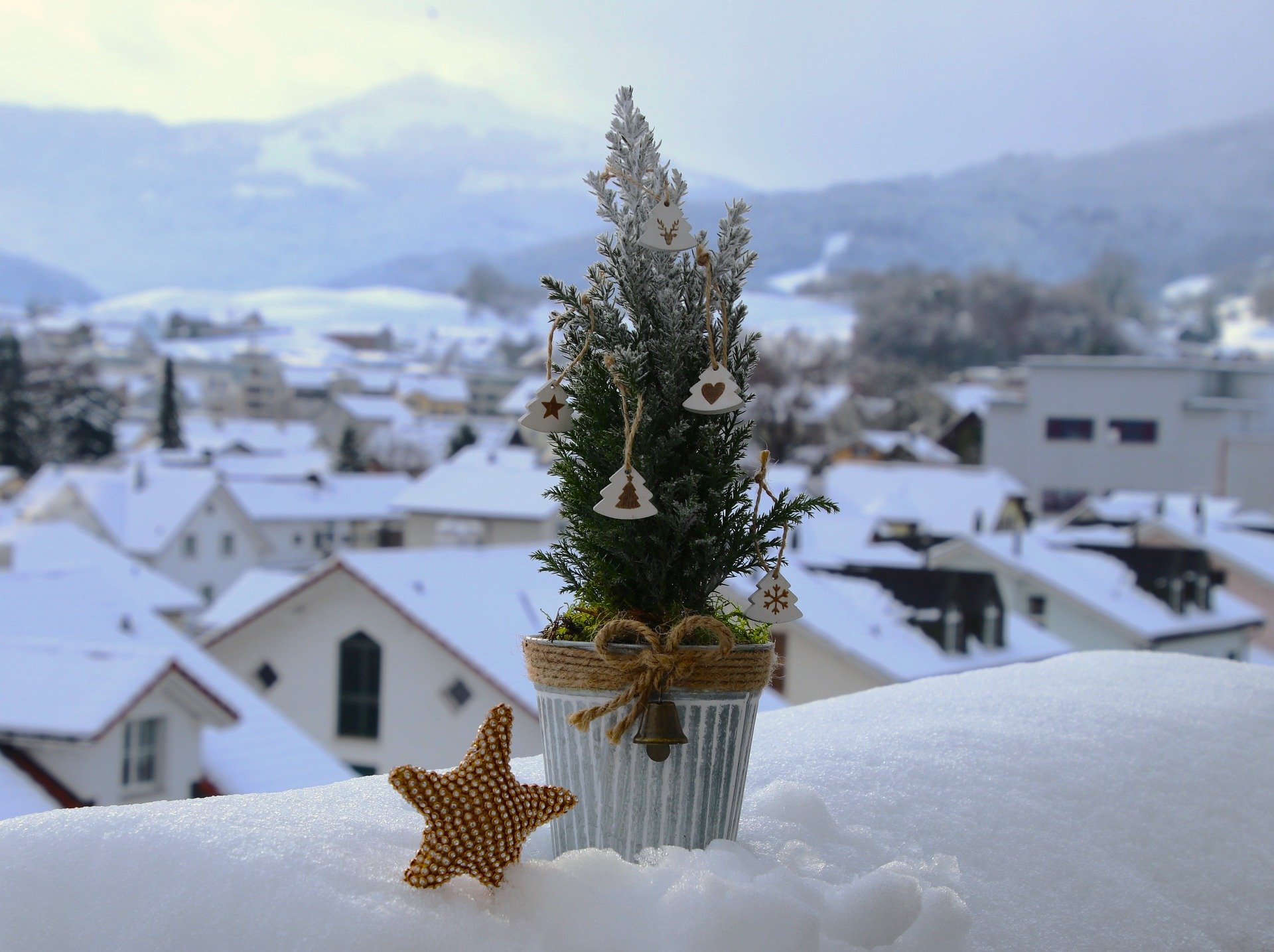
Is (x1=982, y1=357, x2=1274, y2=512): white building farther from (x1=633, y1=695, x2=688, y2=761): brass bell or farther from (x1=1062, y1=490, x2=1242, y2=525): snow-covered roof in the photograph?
(x1=633, y1=695, x2=688, y2=761): brass bell

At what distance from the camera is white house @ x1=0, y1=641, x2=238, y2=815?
11.3 meters

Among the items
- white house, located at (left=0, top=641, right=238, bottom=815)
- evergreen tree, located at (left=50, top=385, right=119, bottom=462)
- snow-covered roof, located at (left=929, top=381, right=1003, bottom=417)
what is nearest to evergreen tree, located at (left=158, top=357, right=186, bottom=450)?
evergreen tree, located at (left=50, top=385, right=119, bottom=462)

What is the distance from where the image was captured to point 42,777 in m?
11.5

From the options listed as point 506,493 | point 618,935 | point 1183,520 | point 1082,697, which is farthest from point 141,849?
point 506,493

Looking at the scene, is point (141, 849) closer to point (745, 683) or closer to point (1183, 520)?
point (745, 683)

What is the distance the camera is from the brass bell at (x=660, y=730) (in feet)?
6.13

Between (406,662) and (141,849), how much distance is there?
1552 centimetres

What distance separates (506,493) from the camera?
31.5m

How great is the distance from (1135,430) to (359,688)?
30.4 m

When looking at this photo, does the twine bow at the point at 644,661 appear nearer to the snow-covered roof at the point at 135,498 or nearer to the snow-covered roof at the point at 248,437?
the snow-covered roof at the point at 135,498

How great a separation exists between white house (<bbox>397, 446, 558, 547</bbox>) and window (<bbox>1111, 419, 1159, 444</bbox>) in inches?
729

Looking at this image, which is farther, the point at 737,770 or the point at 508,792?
the point at 737,770

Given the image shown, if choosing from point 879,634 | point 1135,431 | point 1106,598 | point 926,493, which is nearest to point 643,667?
point 879,634

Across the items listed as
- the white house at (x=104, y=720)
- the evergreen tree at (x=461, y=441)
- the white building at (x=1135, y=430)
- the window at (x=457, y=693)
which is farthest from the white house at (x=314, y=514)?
the white house at (x=104, y=720)
